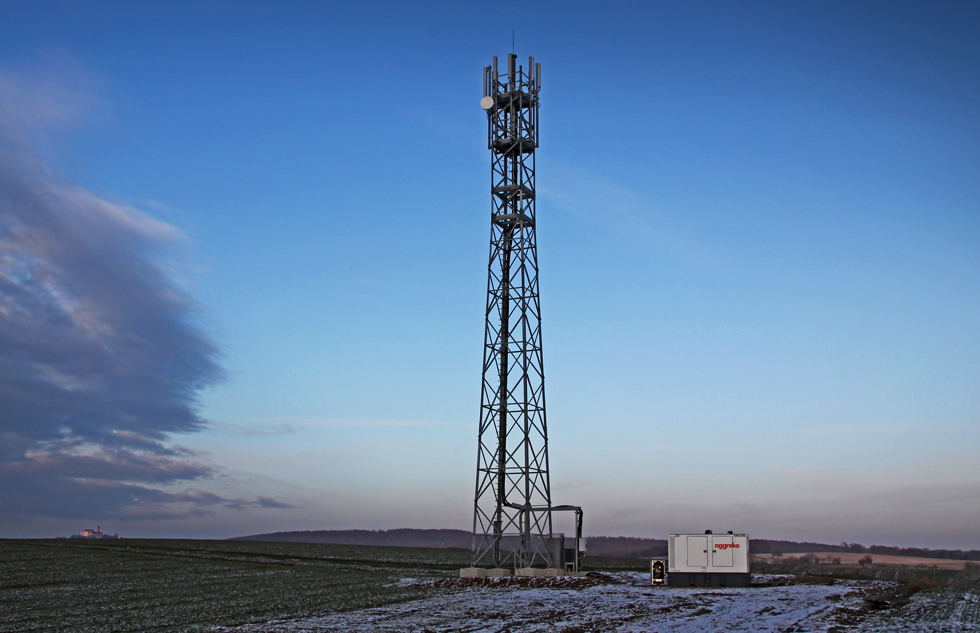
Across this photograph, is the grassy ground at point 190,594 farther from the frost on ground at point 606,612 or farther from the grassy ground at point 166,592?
the frost on ground at point 606,612

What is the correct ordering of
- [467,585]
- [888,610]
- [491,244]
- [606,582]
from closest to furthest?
[888,610]
[467,585]
[606,582]
[491,244]

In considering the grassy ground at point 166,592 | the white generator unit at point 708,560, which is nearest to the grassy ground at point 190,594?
the grassy ground at point 166,592

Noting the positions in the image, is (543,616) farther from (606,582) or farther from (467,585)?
(606,582)

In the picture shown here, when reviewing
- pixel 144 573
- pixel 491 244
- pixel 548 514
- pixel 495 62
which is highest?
pixel 495 62

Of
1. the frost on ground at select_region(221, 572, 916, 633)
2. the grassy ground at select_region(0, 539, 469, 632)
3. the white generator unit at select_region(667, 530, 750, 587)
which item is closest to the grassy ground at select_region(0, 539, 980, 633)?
the grassy ground at select_region(0, 539, 469, 632)

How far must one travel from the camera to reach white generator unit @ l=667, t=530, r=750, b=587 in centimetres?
3950

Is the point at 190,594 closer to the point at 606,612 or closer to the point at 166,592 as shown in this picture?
the point at 166,592

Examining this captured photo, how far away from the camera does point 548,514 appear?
41.2 metres

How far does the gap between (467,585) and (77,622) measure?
18.5m

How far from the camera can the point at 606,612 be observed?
26.7 meters

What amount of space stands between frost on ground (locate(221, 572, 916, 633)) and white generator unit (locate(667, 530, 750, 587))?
2104 mm

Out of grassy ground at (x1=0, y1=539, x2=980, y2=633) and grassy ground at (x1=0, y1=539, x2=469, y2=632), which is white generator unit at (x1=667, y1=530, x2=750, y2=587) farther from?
grassy ground at (x1=0, y1=539, x2=469, y2=632)

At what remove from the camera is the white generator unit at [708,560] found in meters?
39.5

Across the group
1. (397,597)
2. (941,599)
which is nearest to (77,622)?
(397,597)
